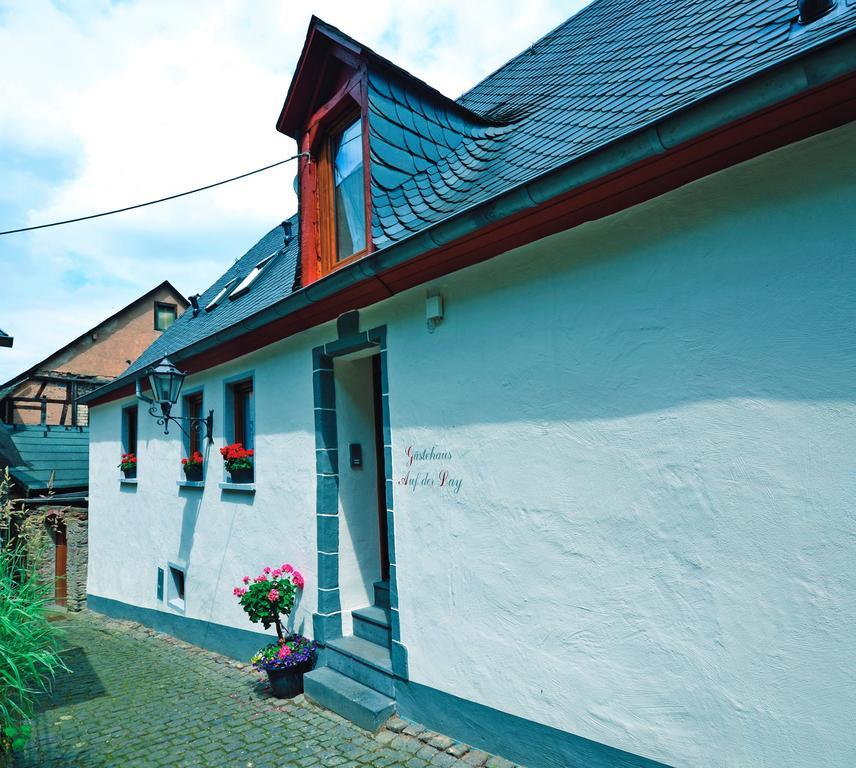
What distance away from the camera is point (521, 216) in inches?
141

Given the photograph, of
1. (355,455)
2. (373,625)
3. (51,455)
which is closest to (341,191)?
(355,455)

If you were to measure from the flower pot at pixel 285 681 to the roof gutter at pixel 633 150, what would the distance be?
133 inches

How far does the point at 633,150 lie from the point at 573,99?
1915 millimetres

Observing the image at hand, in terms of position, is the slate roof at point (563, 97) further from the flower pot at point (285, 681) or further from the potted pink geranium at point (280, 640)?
the flower pot at point (285, 681)

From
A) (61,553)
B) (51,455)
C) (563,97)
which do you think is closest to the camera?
(563,97)

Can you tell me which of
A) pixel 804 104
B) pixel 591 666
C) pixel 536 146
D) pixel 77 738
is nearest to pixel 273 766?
pixel 77 738

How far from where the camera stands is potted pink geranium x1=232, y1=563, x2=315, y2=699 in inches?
208

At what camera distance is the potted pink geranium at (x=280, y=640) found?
208 inches

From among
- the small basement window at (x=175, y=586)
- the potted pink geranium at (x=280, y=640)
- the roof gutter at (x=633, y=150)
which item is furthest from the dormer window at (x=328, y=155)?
the small basement window at (x=175, y=586)

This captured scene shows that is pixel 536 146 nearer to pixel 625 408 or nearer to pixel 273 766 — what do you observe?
pixel 625 408

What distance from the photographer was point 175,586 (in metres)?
8.37

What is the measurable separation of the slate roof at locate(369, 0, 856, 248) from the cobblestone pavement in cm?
362

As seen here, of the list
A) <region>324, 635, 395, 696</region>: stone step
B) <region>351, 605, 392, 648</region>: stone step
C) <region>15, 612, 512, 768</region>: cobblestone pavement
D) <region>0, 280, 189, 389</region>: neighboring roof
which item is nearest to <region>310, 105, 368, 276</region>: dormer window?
<region>351, 605, 392, 648</region>: stone step

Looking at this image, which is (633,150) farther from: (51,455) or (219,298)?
(51,455)
